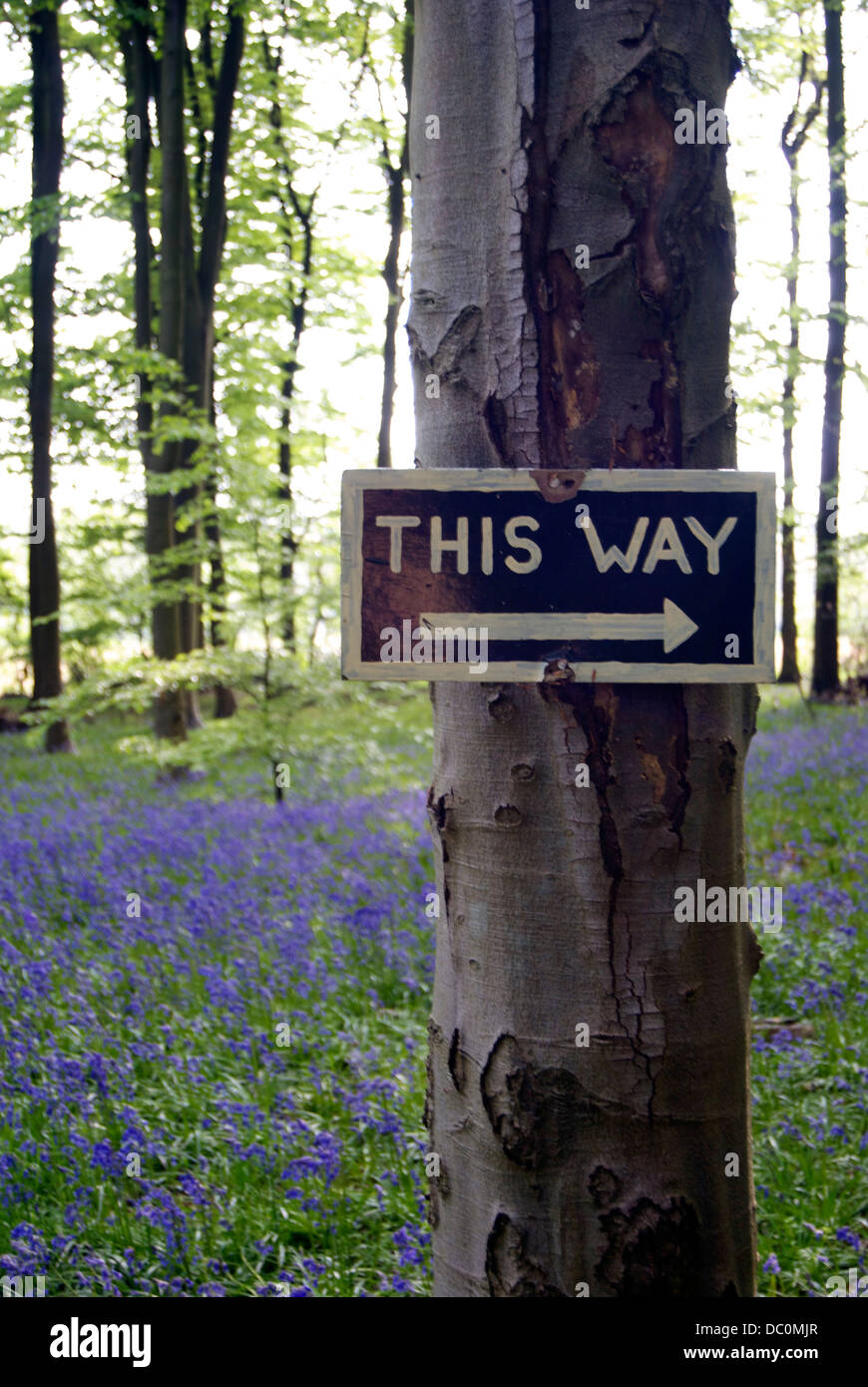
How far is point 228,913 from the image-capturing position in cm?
562

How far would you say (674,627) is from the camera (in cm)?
135

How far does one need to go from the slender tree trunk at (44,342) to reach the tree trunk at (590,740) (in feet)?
46.3

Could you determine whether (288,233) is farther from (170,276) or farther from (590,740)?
(590,740)

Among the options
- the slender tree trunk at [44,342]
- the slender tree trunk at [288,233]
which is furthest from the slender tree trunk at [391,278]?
the slender tree trunk at [44,342]

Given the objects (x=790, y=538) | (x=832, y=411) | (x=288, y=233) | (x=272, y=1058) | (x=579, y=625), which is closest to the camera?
(x=579, y=625)

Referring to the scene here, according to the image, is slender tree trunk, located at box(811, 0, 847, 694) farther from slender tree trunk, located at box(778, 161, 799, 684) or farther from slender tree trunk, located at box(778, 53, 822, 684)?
slender tree trunk, located at box(778, 161, 799, 684)

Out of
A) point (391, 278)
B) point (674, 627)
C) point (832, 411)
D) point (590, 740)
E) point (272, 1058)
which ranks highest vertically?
point (391, 278)

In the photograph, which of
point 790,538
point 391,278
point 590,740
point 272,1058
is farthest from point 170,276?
point 590,740

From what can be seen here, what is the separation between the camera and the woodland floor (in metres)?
2.80

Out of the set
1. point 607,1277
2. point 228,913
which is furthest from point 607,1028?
point 228,913

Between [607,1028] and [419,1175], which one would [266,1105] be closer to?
[419,1175]

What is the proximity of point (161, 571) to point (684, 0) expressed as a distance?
9222 mm

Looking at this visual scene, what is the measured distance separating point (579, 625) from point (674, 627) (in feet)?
0.44

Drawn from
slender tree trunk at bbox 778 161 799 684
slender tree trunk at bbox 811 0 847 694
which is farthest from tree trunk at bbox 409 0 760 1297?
slender tree trunk at bbox 778 161 799 684
